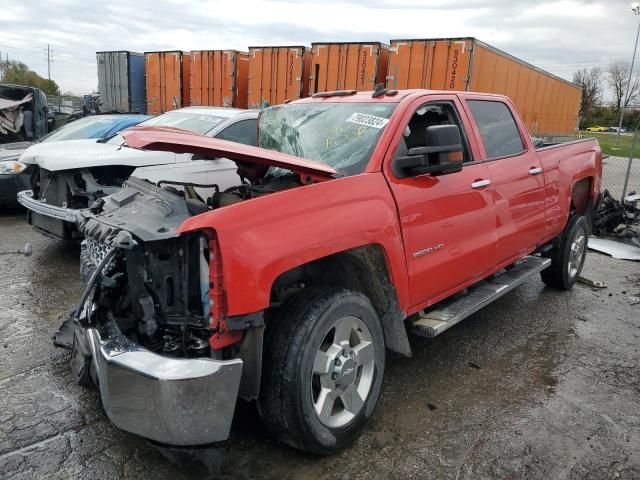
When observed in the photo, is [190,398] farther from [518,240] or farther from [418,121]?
[518,240]

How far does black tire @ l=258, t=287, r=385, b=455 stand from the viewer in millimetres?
2602

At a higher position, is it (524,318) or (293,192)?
(293,192)

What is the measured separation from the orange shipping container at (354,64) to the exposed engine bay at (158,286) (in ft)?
39.4

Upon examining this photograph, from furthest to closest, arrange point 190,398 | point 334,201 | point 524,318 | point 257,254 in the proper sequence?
point 524,318 → point 334,201 → point 257,254 → point 190,398

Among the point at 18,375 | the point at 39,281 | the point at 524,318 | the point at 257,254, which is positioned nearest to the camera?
the point at 257,254

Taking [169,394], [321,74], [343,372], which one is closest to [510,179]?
[343,372]

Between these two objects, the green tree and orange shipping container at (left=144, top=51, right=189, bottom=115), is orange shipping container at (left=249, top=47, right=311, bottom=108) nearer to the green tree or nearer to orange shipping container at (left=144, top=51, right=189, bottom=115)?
orange shipping container at (left=144, top=51, right=189, bottom=115)

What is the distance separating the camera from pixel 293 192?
2713 millimetres

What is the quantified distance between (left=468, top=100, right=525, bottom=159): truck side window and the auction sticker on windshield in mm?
A: 1063

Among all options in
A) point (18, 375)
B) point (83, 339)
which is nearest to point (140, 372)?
point (83, 339)

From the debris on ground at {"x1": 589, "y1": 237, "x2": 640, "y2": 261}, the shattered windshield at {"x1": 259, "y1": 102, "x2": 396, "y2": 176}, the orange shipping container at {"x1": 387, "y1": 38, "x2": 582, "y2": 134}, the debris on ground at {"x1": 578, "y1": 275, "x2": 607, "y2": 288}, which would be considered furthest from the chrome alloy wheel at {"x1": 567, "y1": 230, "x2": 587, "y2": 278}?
the orange shipping container at {"x1": 387, "y1": 38, "x2": 582, "y2": 134}

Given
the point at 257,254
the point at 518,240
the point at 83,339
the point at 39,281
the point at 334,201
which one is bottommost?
the point at 39,281

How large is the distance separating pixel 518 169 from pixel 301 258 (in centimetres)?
261

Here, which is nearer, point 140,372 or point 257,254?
point 140,372
